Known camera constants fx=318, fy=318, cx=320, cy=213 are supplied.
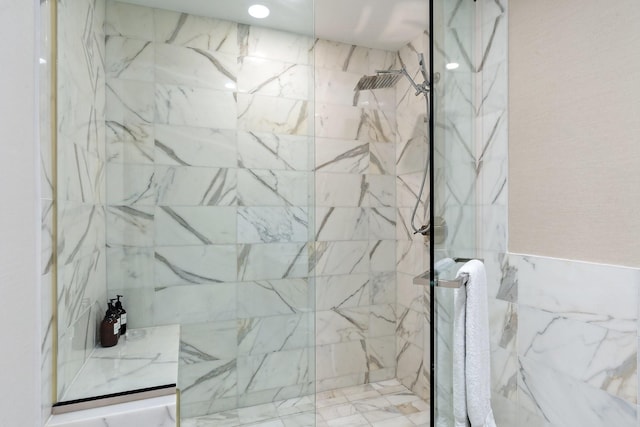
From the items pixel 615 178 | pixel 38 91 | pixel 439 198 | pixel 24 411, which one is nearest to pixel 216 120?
pixel 38 91

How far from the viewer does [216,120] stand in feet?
5.25

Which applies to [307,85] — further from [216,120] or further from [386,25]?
[386,25]

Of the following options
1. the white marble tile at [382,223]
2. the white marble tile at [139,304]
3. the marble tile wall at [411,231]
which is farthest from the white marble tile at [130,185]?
the marble tile wall at [411,231]

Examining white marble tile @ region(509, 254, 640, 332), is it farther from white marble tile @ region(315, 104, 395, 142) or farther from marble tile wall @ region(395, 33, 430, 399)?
white marble tile @ region(315, 104, 395, 142)

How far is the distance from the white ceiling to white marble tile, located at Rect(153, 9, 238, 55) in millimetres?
31

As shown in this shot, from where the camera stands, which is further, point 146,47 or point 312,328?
point 312,328

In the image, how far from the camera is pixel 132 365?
4.13 ft

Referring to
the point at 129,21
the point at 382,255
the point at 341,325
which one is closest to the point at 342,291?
the point at 341,325

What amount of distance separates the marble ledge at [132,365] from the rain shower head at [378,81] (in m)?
1.98

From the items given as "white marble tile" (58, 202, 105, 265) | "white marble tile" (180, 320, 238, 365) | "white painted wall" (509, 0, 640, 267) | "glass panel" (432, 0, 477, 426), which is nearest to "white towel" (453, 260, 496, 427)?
"glass panel" (432, 0, 477, 426)

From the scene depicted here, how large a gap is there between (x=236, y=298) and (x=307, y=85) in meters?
1.19

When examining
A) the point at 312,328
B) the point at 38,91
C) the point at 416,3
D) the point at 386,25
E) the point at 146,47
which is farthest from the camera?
the point at 386,25

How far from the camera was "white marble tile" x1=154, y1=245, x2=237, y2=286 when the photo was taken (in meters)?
1.59

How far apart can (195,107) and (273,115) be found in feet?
1.27
